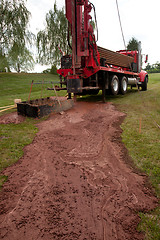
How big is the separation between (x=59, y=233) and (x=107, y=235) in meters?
0.50

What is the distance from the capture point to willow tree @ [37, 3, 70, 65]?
22.8 m

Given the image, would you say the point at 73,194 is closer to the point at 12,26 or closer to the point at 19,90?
the point at 19,90

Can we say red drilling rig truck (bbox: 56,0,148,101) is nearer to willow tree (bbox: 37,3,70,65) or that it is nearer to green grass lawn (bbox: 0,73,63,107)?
green grass lawn (bbox: 0,73,63,107)

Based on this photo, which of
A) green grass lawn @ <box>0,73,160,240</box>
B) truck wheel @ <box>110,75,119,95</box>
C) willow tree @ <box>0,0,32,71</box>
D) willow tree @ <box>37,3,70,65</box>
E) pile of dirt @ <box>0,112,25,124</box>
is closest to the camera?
green grass lawn @ <box>0,73,160,240</box>

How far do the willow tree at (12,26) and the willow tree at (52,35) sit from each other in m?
4.70

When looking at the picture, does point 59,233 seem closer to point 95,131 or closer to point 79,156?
point 79,156

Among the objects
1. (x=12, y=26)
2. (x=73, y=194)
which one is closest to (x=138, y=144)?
(x=73, y=194)

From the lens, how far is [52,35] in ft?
74.8

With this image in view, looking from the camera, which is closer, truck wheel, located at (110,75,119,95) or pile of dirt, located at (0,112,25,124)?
pile of dirt, located at (0,112,25,124)

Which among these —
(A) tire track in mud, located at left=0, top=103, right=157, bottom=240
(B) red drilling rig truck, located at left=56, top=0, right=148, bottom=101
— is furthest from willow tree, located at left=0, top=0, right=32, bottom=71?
(A) tire track in mud, located at left=0, top=103, right=157, bottom=240

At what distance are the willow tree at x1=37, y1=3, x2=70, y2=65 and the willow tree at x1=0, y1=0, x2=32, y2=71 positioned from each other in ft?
15.4

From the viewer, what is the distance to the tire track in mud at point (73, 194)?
184 centimetres

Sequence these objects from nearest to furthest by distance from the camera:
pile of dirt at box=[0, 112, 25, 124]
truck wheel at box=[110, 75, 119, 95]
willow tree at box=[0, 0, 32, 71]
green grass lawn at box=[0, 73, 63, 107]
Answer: pile of dirt at box=[0, 112, 25, 124], truck wheel at box=[110, 75, 119, 95], green grass lawn at box=[0, 73, 63, 107], willow tree at box=[0, 0, 32, 71]

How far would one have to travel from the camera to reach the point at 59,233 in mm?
1796
